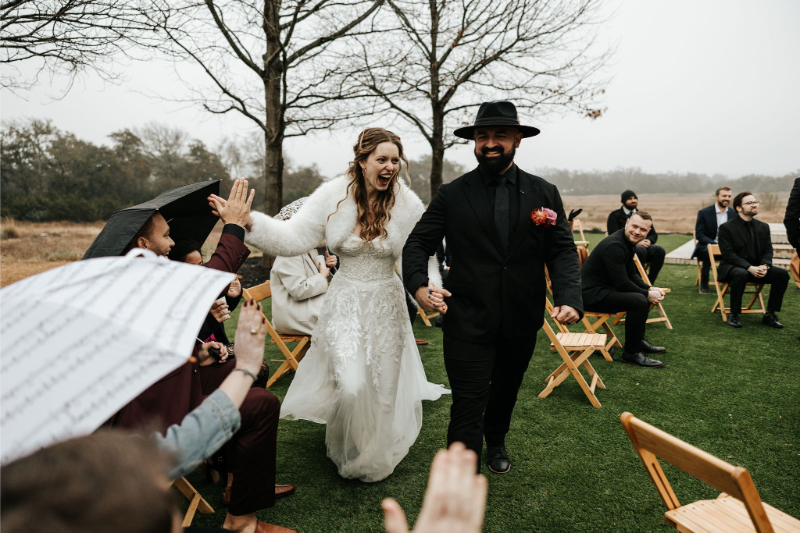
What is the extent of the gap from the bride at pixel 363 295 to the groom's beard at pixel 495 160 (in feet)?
2.05

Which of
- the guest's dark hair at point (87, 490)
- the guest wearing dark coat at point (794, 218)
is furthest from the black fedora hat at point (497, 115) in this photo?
the guest wearing dark coat at point (794, 218)

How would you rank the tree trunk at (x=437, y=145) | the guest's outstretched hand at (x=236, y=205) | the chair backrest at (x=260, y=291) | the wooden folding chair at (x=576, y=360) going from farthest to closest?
the tree trunk at (x=437, y=145)
the chair backrest at (x=260, y=291)
the wooden folding chair at (x=576, y=360)
the guest's outstretched hand at (x=236, y=205)

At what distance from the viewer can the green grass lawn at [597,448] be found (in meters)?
2.91

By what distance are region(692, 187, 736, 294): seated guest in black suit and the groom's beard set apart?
7.93 meters

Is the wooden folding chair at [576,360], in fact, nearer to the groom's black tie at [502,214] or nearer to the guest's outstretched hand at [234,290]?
the groom's black tie at [502,214]

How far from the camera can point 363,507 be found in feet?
9.82

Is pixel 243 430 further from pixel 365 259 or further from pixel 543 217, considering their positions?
pixel 543 217

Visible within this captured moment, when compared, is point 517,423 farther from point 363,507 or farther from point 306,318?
point 306,318

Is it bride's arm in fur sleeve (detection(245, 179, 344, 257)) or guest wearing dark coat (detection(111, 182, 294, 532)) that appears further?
bride's arm in fur sleeve (detection(245, 179, 344, 257))

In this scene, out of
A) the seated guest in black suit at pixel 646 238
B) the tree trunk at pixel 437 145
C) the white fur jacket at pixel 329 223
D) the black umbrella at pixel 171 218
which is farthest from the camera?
the tree trunk at pixel 437 145

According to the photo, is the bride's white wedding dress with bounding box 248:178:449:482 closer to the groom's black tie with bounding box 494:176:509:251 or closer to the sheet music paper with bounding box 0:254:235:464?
the groom's black tie with bounding box 494:176:509:251

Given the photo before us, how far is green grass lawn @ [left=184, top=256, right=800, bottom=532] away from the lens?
114 inches

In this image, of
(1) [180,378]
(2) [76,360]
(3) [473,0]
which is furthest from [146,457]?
(3) [473,0]

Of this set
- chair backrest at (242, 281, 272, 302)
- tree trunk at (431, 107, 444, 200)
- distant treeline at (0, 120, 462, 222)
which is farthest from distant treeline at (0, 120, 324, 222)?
chair backrest at (242, 281, 272, 302)
